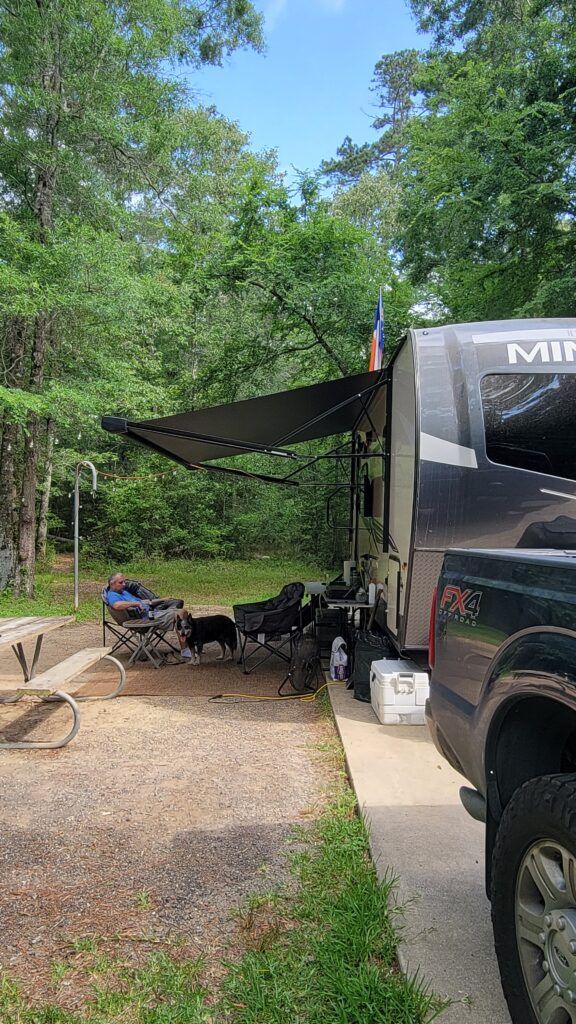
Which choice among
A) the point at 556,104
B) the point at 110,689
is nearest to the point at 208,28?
the point at 556,104

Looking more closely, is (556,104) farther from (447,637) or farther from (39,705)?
(39,705)

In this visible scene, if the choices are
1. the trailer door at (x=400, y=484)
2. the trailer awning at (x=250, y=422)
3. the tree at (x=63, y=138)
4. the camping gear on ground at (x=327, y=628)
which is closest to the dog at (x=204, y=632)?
the camping gear on ground at (x=327, y=628)

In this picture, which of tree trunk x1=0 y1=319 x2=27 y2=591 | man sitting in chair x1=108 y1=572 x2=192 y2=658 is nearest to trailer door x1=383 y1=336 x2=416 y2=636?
man sitting in chair x1=108 y1=572 x2=192 y2=658

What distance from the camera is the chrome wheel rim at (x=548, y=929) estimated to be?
4.33 ft

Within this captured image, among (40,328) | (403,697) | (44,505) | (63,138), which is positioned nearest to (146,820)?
(403,697)

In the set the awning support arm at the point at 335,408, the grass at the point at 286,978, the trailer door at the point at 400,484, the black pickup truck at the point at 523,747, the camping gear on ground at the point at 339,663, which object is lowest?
the grass at the point at 286,978

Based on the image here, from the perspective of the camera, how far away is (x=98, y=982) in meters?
1.97

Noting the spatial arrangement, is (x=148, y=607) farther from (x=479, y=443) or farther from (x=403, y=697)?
(x=479, y=443)

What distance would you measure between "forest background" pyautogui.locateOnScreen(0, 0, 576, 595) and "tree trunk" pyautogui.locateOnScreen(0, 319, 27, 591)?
0.04 metres

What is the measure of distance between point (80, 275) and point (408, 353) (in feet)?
20.3

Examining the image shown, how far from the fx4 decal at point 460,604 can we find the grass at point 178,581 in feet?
26.1

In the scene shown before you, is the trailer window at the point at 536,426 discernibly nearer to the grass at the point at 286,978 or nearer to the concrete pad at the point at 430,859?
the concrete pad at the point at 430,859

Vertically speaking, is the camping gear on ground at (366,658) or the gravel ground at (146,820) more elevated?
the camping gear on ground at (366,658)

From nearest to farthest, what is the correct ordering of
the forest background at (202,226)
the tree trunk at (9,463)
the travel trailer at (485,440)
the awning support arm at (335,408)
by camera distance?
the travel trailer at (485,440)
the awning support arm at (335,408)
the forest background at (202,226)
the tree trunk at (9,463)
